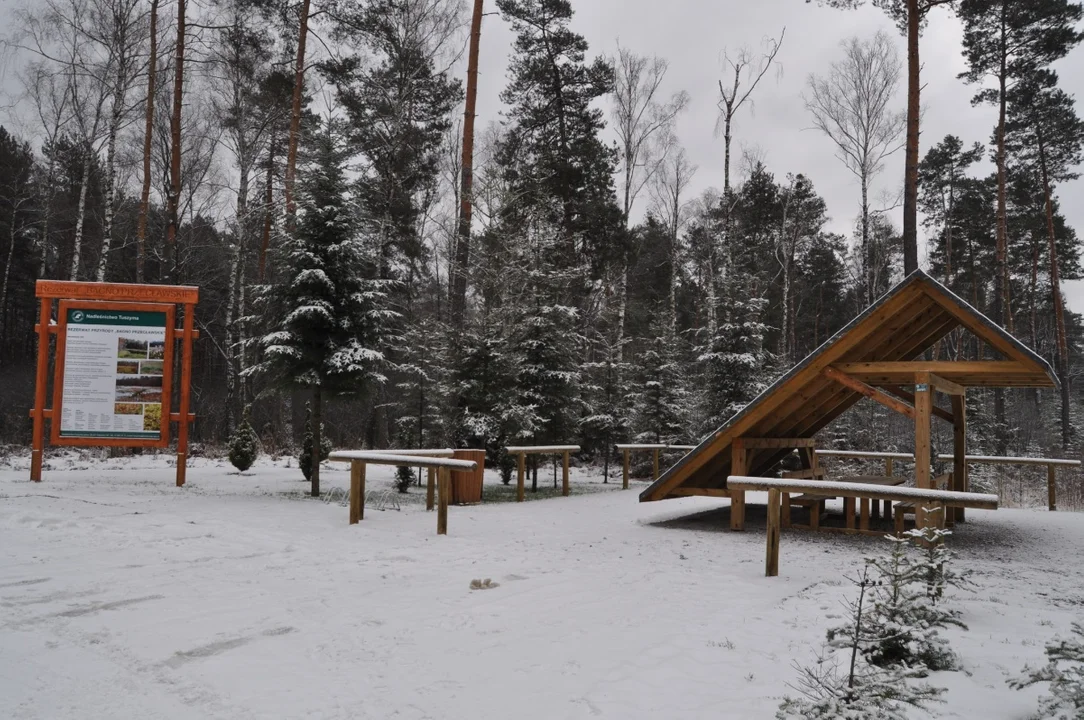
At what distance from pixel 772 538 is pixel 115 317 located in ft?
35.5

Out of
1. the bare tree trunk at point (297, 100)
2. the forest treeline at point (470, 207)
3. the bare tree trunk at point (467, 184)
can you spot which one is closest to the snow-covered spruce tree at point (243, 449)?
the forest treeline at point (470, 207)

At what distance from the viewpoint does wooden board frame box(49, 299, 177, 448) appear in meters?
11.3

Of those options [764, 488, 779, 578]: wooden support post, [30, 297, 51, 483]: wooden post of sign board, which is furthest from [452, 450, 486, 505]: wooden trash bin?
[30, 297, 51, 483]: wooden post of sign board

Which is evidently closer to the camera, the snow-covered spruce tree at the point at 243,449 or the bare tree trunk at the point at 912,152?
the bare tree trunk at the point at 912,152

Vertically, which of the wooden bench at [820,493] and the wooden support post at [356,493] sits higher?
the wooden bench at [820,493]

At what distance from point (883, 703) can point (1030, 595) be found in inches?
159

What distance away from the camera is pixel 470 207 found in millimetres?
16062

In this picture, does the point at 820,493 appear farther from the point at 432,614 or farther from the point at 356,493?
the point at 356,493

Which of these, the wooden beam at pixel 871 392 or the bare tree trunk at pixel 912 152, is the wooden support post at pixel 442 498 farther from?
the bare tree trunk at pixel 912 152

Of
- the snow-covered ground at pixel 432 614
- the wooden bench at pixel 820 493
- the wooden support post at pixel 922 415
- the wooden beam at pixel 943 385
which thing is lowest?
the snow-covered ground at pixel 432 614

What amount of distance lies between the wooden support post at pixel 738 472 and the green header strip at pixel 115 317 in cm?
949

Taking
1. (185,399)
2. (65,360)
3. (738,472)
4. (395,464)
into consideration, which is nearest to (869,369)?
(738,472)

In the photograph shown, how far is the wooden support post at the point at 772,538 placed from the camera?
6540mm

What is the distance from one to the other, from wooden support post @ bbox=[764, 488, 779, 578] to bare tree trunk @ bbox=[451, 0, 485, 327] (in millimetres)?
10465
